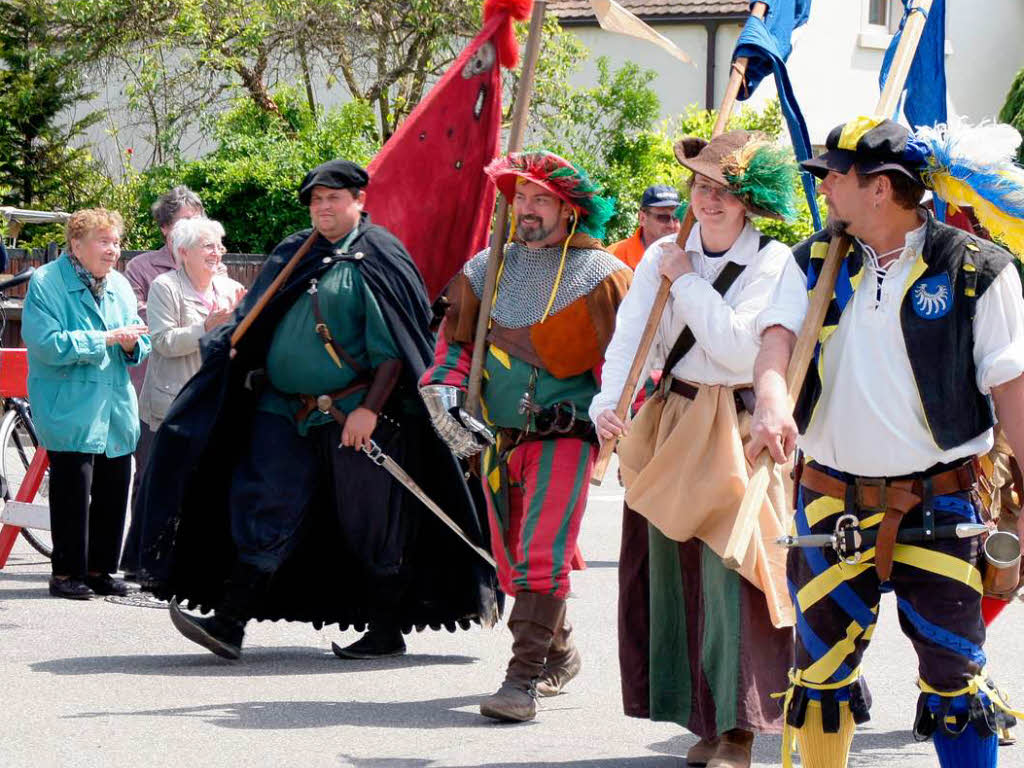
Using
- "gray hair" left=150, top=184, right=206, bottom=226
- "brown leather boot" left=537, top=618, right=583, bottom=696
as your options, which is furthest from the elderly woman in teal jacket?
"brown leather boot" left=537, top=618, right=583, bottom=696

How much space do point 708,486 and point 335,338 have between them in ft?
7.03

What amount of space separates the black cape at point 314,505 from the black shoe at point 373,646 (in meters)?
0.09

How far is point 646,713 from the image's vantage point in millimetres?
5426

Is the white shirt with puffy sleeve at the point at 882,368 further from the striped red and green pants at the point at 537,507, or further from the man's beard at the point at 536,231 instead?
the man's beard at the point at 536,231

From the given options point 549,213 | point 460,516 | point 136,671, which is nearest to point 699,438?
point 549,213

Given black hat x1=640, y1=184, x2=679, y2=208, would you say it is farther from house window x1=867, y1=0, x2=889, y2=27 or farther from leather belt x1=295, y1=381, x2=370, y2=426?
house window x1=867, y1=0, x2=889, y2=27

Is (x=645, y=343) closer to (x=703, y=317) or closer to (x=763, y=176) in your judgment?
(x=703, y=317)

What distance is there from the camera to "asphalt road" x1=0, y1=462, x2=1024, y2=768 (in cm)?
540

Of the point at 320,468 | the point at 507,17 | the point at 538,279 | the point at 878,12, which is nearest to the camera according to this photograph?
the point at 538,279

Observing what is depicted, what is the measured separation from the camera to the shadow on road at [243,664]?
21.8 feet

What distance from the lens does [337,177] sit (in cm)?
686

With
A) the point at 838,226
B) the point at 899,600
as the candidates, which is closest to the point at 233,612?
the point at 899,600

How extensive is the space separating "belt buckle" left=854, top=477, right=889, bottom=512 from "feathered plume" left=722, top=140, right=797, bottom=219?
1127 mm

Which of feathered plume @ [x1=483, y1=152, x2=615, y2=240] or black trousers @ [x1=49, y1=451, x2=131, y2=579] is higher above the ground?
feathered plume @ [x1=483, y1=152, x2=615, y2=240]
